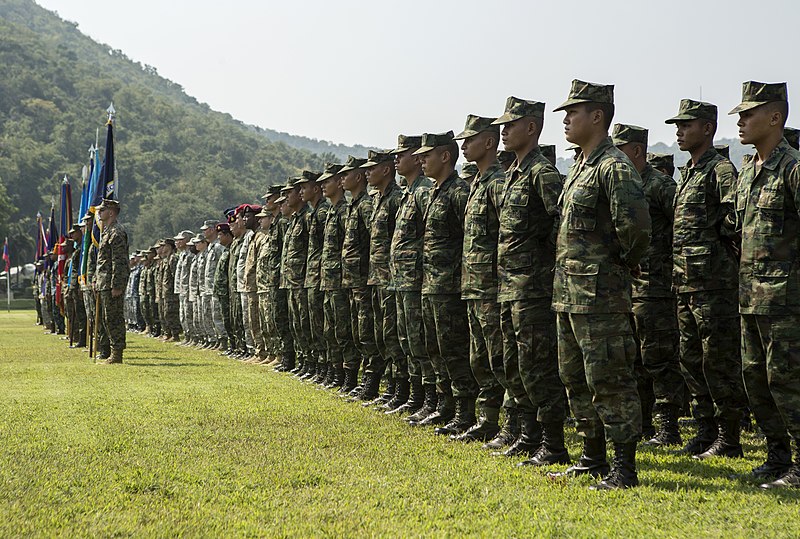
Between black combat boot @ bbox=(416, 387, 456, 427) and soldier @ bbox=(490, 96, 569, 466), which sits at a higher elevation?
soldier @ bbox=(490, 96, 569, 466)

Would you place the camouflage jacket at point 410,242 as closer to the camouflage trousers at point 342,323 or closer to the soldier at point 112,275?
the camouflage trousers at point 342,323

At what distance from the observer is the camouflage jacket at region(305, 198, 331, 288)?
10.4m

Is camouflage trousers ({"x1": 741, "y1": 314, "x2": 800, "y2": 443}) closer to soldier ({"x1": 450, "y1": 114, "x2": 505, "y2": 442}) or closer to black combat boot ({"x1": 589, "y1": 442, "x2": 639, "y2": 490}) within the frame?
black combat boot ({"x1": 589, "y1": 442, "x2": 639, "y2": 490})

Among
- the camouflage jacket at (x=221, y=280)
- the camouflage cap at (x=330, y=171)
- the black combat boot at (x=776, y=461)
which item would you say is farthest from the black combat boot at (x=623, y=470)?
the camouflage jacket at (x=221, y=280)

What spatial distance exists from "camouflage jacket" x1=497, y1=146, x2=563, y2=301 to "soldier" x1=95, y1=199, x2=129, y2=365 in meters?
8.81

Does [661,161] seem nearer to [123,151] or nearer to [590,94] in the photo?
[590,94]

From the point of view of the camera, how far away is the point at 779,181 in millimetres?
5164

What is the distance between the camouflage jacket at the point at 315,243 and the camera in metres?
10.4

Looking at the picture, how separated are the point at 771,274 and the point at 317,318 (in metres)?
→ 6.29

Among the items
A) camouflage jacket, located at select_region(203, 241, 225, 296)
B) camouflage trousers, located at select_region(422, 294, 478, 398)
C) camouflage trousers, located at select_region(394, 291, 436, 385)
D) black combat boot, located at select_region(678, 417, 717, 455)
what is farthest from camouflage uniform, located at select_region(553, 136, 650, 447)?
camouflage jacket, located at select_region(203, 241, 225, 296)

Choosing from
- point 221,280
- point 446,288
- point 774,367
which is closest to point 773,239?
point 774,367

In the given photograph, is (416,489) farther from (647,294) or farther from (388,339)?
(388,339)

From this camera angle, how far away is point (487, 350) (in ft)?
21.0

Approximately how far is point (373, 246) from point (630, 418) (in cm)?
Result: 419
